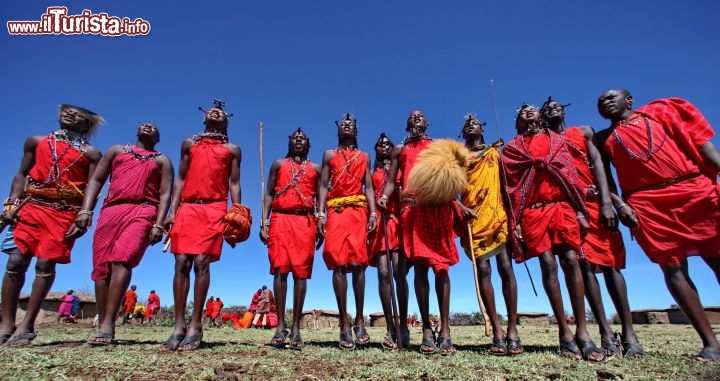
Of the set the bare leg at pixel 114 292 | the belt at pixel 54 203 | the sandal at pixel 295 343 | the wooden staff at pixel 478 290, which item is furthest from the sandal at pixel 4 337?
the wooden staff at pixel 478 290

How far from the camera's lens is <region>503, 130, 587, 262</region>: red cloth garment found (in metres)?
4.55

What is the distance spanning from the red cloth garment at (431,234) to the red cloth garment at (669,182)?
1.94m

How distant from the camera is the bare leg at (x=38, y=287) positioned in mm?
4891

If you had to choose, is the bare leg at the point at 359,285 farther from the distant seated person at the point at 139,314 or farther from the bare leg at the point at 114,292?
the distant seated person at the point at 139,314

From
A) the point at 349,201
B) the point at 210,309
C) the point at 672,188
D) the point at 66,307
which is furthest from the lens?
the point at 210,309

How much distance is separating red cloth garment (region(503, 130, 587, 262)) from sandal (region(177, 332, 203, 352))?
377 centimetres

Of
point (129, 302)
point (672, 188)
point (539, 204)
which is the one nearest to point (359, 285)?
point (539, 204)

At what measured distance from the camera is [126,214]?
5148 millimetres

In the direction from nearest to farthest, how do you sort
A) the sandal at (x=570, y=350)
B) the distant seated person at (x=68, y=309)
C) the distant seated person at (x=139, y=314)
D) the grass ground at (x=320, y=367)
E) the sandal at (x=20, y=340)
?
1. the grass ground at (x=320, y=367)
2. the sandal at (x=570, y=350)
3. the sandal at (x=20, y=340)
4. the distant seated person at (x=68, y=309)
5. the distant seated person at (x=139, y=314)

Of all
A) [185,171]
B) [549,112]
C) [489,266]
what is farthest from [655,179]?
[185,171]

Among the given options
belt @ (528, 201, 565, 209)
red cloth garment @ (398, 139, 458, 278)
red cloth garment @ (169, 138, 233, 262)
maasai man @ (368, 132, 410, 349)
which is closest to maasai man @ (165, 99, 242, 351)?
red cloth garment @ (169, 138, 233, 262)

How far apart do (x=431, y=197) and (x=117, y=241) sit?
3.80 metres

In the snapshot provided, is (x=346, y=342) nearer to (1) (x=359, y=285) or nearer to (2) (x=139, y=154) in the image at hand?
(1) (x=359, y=285)

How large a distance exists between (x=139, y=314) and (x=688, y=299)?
23141 mm
